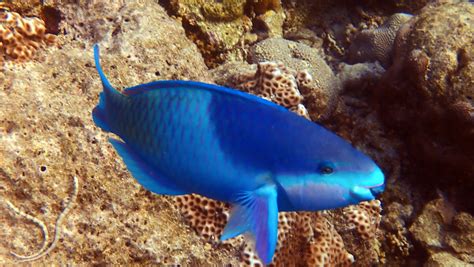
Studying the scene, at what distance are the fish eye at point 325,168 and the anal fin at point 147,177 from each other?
0.56 m

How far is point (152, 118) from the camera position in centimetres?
142

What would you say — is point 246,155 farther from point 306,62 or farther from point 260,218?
point 306,62

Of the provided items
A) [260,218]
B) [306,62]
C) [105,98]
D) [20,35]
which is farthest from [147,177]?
[306,62]

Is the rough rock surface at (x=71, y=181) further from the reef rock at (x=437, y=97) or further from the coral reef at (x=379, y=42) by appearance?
the coral reef at (x=379, y=42)

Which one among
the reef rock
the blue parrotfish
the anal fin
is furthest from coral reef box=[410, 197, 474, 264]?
the anal fin

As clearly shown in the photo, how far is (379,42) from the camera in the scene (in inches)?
224

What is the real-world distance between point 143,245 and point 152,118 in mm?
1490

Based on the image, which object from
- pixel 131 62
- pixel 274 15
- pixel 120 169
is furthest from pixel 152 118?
pixel 274 15

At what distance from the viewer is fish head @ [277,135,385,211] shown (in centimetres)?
127

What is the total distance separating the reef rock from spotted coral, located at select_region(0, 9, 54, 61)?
12.1ft

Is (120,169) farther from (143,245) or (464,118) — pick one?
(464,118)

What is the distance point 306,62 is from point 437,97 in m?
1.75

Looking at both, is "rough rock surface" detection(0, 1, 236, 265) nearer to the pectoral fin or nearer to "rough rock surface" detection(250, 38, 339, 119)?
the pectoral fin

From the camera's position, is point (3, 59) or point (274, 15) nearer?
point (3, 59)
